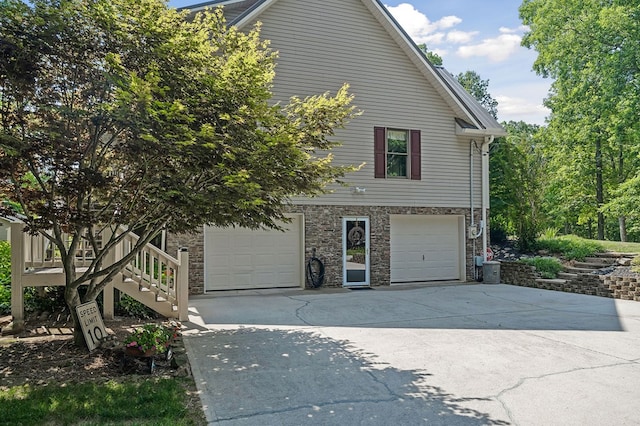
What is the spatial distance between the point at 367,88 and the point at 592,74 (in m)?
13.0

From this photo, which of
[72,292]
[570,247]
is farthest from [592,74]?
[72,292]

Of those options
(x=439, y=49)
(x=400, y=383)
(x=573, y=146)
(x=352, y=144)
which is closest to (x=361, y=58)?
(x=352, y=144)

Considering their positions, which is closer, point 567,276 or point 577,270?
point 567,276

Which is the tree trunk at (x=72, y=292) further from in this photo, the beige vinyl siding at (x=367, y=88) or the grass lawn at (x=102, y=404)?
the beige vinyl siding at (x=367, y=88)

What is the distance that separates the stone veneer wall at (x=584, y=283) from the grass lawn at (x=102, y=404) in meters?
10.6

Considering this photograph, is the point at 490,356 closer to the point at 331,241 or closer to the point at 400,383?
the point at 400,383

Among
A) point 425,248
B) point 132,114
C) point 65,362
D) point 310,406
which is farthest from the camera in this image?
point 425,248

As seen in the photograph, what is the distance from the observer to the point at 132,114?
4.64 m

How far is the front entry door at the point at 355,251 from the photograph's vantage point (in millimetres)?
13055

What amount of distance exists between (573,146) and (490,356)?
21.5 m

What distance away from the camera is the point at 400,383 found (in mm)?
4977

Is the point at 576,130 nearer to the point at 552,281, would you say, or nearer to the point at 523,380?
the point at 552,281

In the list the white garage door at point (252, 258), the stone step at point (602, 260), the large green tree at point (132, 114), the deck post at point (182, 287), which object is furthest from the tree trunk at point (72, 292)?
the stone step at point (602, 260)

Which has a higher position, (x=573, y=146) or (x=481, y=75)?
(x=481, y=75)
